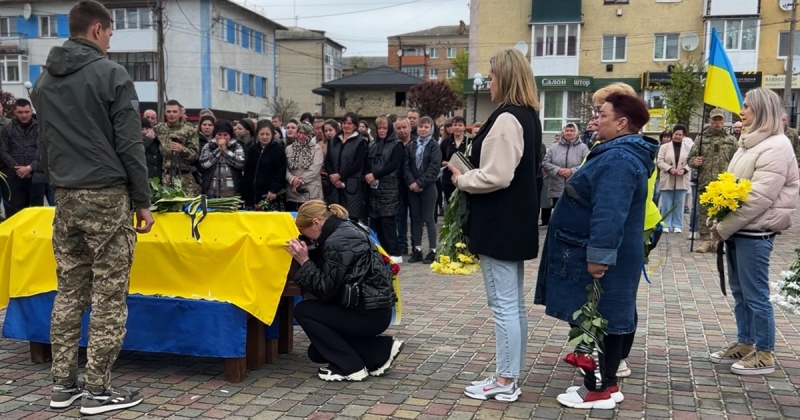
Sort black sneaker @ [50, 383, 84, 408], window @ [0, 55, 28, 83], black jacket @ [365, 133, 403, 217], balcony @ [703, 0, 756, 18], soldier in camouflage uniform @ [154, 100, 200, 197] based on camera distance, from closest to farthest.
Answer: black sneaker @ [50, 383, 84, 408] < soldier in camouflage uniform @ [154, 100, 200, 197] < black jacket @ [365, 133, 403, 217] < balcony @ [703, 0, 756, 18] < window @ [0, 55, 28, 83]

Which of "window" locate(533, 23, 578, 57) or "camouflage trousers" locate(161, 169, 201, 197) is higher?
"window" locate(533, 23, 578, 57)

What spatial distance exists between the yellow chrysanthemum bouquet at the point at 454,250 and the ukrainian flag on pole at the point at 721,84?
469 cm

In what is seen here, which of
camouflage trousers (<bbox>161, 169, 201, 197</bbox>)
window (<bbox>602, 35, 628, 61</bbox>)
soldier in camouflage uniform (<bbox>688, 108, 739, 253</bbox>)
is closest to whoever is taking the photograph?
camouflage trousers (<bbox>161, 169, 201, 197</bbox>)

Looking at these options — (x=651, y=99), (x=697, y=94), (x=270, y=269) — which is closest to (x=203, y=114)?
(x=270, y=269)

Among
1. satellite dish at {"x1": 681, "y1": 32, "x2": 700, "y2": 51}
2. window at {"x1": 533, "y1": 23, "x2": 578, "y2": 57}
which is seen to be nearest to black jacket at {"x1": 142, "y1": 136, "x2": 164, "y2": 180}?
window at {"x1": 533, "y1": 23, "x2": 578, "y2": 57}

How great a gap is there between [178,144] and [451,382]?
16.0 feet

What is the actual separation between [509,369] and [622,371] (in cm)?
99

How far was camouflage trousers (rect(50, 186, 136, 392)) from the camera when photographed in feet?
13.4

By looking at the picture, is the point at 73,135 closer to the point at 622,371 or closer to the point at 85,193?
the point at 85,193

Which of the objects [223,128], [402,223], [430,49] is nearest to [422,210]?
[402,223]

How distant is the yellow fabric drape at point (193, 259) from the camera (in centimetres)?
464

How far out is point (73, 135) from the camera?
159 inches

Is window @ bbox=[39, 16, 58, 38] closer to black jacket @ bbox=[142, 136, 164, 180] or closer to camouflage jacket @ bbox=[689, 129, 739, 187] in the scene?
black jacket @ bbox=[142, 136, 164, 180]

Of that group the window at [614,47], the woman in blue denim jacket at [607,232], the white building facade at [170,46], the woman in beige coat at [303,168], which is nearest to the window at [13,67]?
the white building facade at [170,46]
